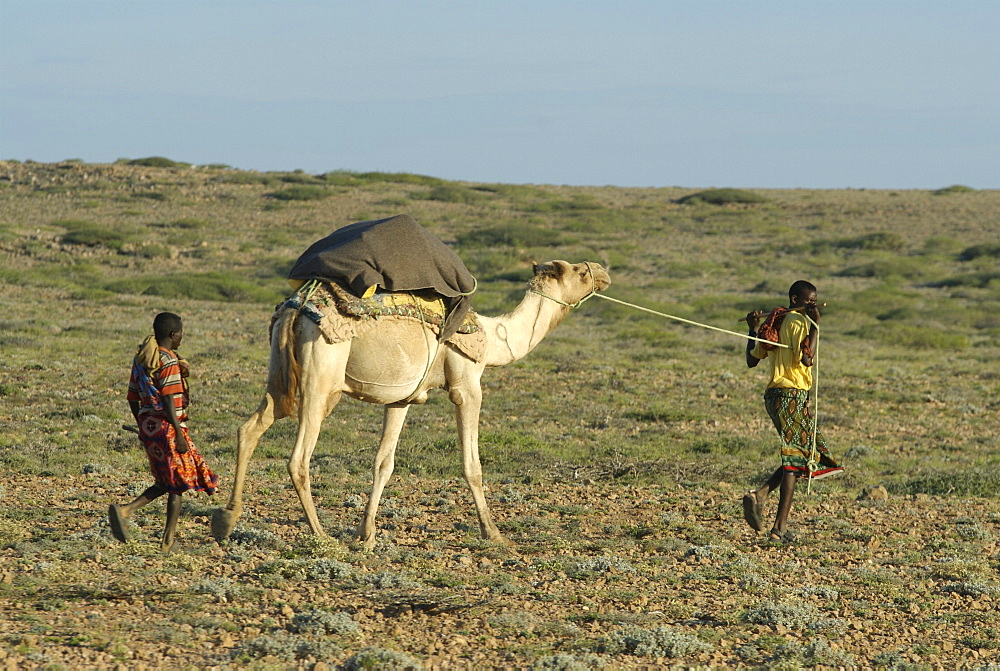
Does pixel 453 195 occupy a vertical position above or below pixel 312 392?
above

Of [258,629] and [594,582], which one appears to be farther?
[594,582]

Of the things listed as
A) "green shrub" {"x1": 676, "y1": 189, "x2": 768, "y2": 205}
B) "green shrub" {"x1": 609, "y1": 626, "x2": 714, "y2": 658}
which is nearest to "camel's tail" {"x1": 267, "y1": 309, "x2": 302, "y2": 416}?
"green shrub" {"x1": 609, "y1": 626, "x2": 714, "y2": 658}

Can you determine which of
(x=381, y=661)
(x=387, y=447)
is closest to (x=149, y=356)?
(x=387, y=447)

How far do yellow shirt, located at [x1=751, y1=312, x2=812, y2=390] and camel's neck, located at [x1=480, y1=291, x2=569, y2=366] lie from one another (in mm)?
1866

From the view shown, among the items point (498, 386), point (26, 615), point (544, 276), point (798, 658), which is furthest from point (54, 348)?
point (798, 658)

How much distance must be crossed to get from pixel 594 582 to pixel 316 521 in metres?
2.21

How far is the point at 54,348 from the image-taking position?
20953 mm

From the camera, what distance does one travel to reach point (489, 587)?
8281 millimetres

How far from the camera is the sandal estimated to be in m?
9.72

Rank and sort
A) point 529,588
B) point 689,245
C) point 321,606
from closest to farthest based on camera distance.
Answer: point 321,606 < point 529,588 < point 689,245

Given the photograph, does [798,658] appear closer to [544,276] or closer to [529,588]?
[529,588]

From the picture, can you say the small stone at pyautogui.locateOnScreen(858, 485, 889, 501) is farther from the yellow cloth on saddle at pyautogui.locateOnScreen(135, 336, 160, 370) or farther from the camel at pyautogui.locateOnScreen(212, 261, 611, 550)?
the yellow cloth on saddle at pyautogui.locateOnScreen(135, 336, 160, 370)

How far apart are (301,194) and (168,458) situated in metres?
49.4

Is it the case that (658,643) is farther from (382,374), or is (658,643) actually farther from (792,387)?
(792,387)
